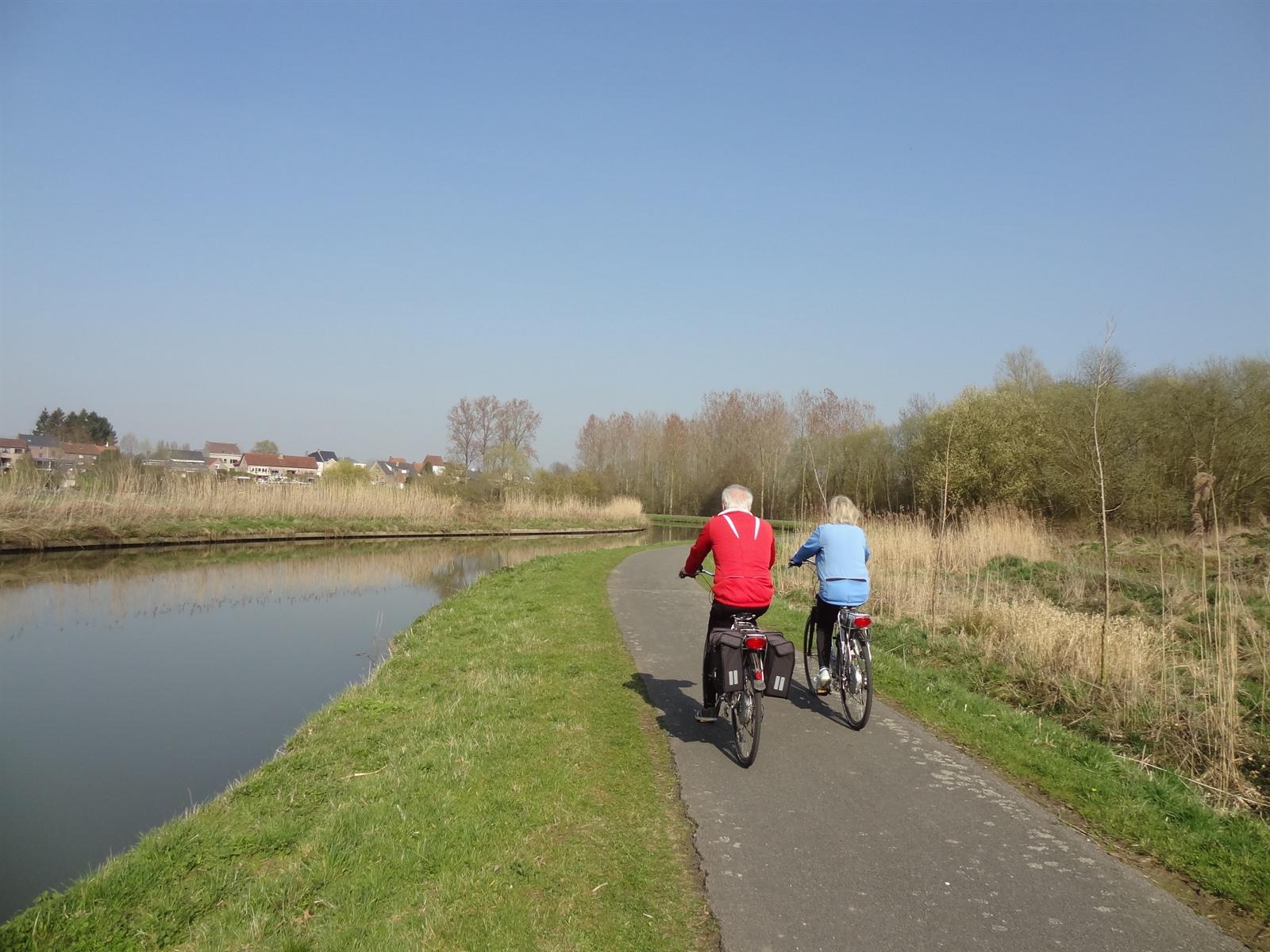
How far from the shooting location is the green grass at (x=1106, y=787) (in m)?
4.26

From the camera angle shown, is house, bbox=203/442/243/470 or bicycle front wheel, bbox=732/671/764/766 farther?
house, bbox=203/442/243/470

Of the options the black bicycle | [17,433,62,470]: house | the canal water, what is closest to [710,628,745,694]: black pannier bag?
the black bicycle

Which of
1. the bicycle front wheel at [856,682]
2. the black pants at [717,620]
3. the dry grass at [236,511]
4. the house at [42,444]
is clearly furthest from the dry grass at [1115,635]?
the house at [42,444]

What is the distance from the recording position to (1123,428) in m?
27.6

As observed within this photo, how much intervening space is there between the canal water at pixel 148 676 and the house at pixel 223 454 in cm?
11147

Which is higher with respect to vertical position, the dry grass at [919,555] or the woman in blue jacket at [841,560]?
the woman in blue jacket at [841,560]

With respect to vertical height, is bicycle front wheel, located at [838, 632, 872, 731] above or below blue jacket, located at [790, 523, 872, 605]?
below

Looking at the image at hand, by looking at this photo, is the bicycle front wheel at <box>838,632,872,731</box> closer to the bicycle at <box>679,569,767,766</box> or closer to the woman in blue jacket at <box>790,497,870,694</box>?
the woman in blue jacket at <box>790,497,870,694</box>

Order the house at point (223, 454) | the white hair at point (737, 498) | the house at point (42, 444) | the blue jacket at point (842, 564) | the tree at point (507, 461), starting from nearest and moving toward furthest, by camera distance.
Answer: the white hair at point (737, 498) < the blue jacket at point (842, 564) < the tree at point (507, 461) < the house at point (42, 444) < the house at point (223, 454)

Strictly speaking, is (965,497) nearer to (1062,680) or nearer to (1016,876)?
(1062,680)

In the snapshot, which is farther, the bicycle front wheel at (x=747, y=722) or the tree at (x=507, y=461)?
the tree at (x=507, y=461)

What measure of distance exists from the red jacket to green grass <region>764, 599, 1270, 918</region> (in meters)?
2.30

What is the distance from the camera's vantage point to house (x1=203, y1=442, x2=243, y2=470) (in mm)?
123438

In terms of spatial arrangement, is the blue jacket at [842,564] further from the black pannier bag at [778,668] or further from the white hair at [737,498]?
the black pannier bag at [778,668]
